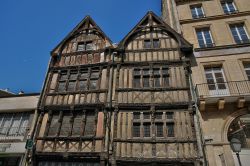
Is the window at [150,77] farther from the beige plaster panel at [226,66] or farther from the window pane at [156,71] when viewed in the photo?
the beige plaster panel at [226,66]

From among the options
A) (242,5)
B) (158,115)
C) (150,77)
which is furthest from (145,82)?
(242,5)

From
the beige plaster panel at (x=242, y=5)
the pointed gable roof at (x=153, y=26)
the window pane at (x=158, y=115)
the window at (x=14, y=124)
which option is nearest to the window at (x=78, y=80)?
the pointed gable roof at (x=153, y=26)

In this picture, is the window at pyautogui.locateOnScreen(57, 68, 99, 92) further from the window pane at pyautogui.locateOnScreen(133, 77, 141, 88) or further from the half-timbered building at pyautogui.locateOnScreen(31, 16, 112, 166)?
the window pane at pyautogui.locateOnScreen(133, 77, 141, 88)

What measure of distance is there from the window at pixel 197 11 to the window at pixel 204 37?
1279 millimetres

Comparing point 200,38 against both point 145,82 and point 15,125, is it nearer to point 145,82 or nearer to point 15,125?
point 145,82

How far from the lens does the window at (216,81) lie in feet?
31.9

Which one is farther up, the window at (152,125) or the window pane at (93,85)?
the window pane at (93,85)

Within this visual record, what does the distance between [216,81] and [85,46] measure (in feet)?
24.8

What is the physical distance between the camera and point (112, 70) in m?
10.8

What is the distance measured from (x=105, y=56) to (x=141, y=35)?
254 cm

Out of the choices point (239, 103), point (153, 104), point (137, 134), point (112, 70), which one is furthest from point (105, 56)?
point (239, 103)

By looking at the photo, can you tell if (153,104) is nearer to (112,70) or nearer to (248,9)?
(112,70)

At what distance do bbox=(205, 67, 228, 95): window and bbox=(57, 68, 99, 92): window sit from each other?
565cm

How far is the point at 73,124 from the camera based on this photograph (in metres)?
9.71
